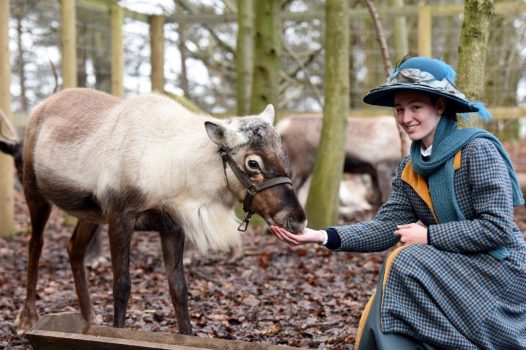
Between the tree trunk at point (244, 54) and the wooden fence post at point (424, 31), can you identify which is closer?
the tree trunk at point (244, 54)

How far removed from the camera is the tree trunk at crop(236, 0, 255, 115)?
8750mm

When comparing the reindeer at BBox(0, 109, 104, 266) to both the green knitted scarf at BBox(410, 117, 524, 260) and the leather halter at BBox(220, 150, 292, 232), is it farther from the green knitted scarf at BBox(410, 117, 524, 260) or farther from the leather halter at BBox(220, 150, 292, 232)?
the green knitted scarf at BBox(410, 117, 524, 260)

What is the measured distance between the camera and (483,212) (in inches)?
115

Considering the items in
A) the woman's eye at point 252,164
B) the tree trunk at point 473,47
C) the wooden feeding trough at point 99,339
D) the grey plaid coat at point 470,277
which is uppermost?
the tree trunk at point 473,47

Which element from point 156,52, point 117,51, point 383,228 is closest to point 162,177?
point 383,228

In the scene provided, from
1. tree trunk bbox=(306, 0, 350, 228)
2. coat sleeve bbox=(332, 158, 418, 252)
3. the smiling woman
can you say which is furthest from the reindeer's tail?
the smiling woman

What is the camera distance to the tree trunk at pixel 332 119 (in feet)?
24.0

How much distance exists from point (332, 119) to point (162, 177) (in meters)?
3.31

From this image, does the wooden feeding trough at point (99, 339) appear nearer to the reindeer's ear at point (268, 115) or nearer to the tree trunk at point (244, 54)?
the reindeer's ear at point (268, 115)

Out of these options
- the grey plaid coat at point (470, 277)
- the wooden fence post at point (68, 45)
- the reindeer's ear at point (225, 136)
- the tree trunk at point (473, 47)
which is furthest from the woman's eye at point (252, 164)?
the wooden fence post at point (68, 45)

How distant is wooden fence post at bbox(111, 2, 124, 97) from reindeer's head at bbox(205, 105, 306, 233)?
517 cm

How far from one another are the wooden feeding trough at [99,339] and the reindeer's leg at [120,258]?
0.79 meters

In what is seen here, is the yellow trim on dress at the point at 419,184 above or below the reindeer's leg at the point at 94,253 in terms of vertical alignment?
above

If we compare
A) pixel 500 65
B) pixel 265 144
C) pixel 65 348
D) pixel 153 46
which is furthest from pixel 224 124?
pixel 500 65
